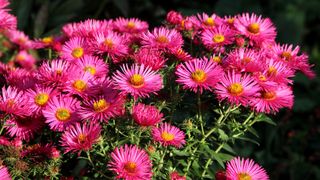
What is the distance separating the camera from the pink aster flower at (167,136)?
1161 mm

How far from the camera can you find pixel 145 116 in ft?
3.70

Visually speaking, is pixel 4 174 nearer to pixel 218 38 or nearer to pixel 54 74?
pixel 54 74

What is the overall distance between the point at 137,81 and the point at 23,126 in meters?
0.32

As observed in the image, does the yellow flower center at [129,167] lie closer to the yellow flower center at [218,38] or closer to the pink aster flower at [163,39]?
the pink aster flower at [163,39]

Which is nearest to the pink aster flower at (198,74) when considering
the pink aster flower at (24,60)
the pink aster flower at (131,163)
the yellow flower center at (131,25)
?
the pink aster flower at (131,163)

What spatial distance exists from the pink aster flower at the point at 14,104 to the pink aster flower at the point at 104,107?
0.48ft

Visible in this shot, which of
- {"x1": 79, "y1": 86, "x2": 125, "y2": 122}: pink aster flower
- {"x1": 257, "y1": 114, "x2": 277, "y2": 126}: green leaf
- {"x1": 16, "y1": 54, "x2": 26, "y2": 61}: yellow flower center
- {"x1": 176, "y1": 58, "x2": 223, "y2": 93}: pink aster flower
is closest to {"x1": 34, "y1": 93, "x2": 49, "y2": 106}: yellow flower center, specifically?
{"x1": 79, "y1": 86, "x2": 125, "y2": 122}: pink aster flower

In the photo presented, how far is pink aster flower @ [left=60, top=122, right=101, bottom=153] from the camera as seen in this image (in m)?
1.13

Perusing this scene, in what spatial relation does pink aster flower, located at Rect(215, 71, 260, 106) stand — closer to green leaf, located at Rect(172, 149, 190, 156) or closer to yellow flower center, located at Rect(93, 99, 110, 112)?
green leaf, located at Rect(172, 149, 190, 156)

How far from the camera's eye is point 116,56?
1.43 meters

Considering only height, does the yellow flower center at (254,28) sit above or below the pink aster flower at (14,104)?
above

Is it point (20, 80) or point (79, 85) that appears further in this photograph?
point (20, 80)

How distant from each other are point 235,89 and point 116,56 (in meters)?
0.37

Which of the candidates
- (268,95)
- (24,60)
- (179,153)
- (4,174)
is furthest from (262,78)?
(24,60)
